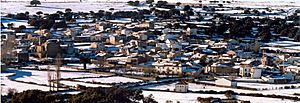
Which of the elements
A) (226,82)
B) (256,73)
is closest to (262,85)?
(226,82)

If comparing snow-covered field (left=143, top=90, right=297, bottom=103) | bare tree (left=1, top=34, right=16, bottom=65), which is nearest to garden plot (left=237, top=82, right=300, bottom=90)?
snow-covered field (left=143, top=90, right=297, bottom=103)

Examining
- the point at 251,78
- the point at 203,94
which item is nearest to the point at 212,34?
the point at 251,78

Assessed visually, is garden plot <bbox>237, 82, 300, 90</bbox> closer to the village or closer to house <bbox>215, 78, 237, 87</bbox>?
the village

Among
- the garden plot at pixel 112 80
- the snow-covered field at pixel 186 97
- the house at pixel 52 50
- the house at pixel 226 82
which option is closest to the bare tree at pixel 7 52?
the house at pixel 52 50

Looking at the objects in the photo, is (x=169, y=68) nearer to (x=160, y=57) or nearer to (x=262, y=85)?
(x=160, y=57)

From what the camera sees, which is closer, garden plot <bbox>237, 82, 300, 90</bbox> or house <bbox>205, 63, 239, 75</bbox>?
garden plot <bbox>237, 82, 300, 90</bbox>

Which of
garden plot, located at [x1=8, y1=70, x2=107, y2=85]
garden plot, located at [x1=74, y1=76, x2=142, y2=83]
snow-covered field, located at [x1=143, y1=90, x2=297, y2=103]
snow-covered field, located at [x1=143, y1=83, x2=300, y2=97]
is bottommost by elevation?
garden plot, located at [x1=8, y1=70, x2=107, y2=85]

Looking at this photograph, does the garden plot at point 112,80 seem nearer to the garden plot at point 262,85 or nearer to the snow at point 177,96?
the snow at point 177,96

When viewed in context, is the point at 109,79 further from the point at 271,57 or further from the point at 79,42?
the point at 79,42
